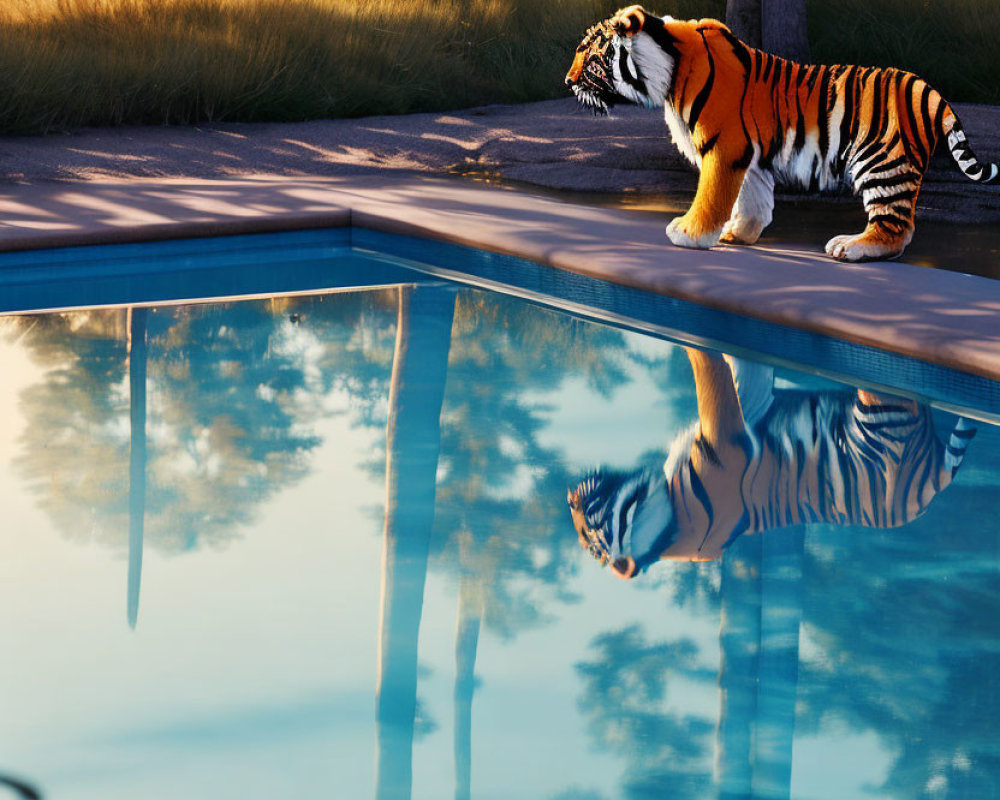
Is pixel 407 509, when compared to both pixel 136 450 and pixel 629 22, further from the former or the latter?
pixel 629 22

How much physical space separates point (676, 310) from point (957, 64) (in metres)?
7.10

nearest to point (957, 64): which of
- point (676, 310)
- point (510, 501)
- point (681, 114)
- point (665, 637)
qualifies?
point (681, 114)

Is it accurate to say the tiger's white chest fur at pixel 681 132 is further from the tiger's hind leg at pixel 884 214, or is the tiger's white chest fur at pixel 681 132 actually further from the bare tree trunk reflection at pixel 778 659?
the bare tree trunk reflection at pixel 778 659

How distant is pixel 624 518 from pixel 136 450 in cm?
175

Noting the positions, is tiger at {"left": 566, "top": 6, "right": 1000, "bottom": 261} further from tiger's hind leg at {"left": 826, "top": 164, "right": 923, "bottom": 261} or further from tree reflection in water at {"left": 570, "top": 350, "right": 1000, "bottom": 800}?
tree reflection in water at {"left": 570, "top": 350, "right": 1000, "bottom": 800}

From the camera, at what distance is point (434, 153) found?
10.1m

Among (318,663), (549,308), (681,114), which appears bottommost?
(318,663)

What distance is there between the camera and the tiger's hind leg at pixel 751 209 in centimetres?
661

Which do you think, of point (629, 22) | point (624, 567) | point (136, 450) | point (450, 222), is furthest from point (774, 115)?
point (136, 450)

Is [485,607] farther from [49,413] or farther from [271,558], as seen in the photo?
[49,413]

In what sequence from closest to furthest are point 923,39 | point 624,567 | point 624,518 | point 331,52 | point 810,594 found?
point 810,594 → point 624,567 → point 624,518 → point 331,52 → point 923,39

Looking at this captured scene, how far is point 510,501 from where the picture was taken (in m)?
4.17

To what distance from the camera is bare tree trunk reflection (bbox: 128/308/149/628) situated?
3.60 m

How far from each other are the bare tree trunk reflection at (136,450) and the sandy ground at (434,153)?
10.8 feet
